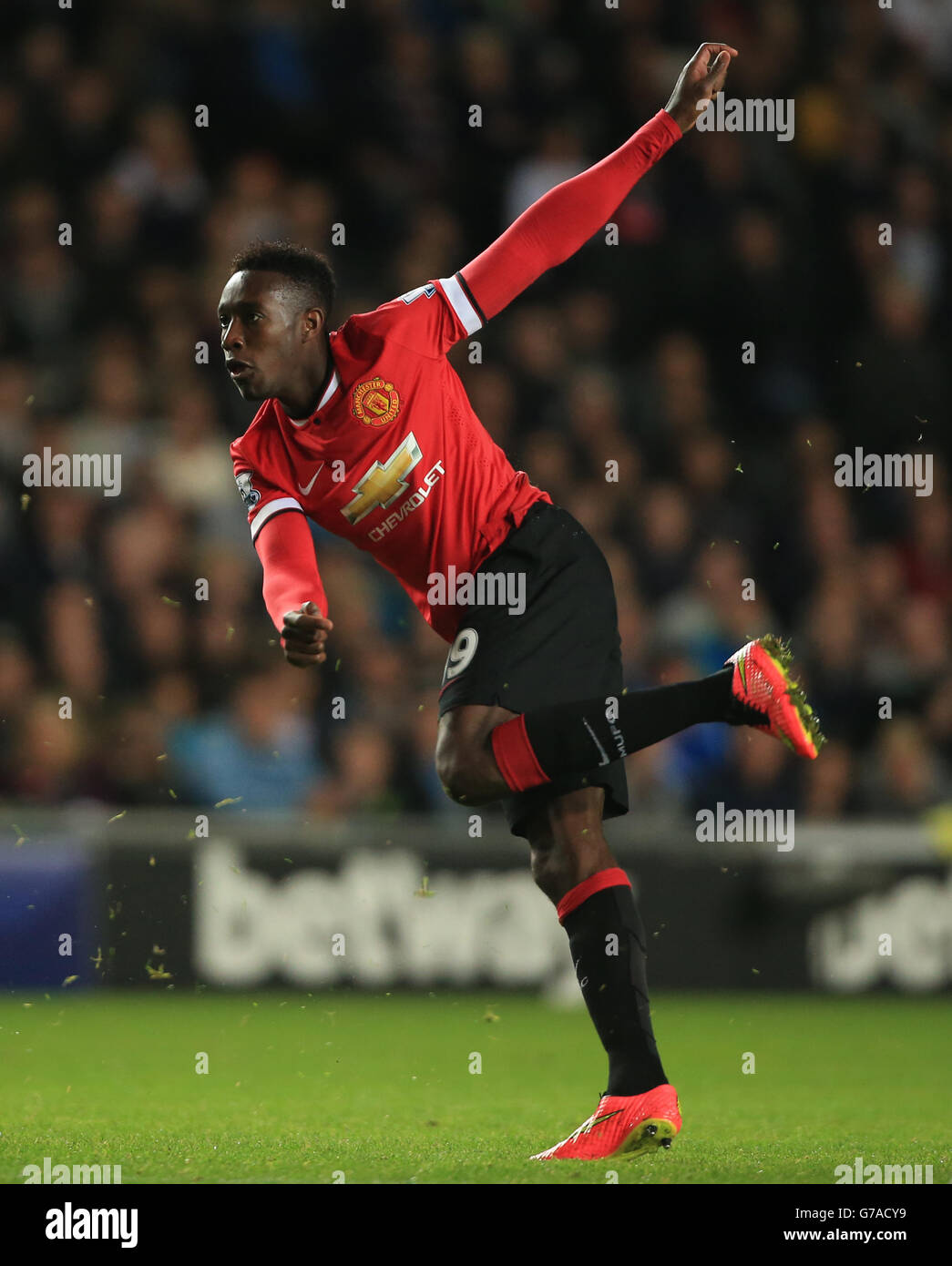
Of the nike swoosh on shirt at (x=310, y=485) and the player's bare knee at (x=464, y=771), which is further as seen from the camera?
the nike swoosh on shirt at (x=310, y=485)

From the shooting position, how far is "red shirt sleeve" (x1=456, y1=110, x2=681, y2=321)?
4258 millimetres

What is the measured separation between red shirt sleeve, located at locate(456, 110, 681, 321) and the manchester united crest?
12.9 inches

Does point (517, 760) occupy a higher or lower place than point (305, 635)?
lower

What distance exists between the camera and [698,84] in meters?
4.34

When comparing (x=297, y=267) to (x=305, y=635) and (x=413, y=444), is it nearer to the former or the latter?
(x=413, y=444)

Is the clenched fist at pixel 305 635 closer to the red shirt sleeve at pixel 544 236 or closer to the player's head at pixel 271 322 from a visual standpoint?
the player's head at pixel 271 322

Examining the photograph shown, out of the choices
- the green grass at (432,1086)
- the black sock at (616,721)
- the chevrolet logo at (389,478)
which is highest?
the chevrolet logo at (389,478)

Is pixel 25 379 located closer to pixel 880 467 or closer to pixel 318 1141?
pixel 880 467

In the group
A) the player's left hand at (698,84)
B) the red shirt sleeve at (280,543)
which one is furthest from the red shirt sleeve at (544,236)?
the red shirt sleeve at (280,543)

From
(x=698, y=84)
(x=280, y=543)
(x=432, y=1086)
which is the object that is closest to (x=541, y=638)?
(x=280, y=543)

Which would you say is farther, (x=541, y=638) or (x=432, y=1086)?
(x=432, y=1086)

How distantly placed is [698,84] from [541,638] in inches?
56.8

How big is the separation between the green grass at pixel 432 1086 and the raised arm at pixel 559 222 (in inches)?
78.6

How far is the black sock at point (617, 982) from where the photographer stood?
12.9 ft
